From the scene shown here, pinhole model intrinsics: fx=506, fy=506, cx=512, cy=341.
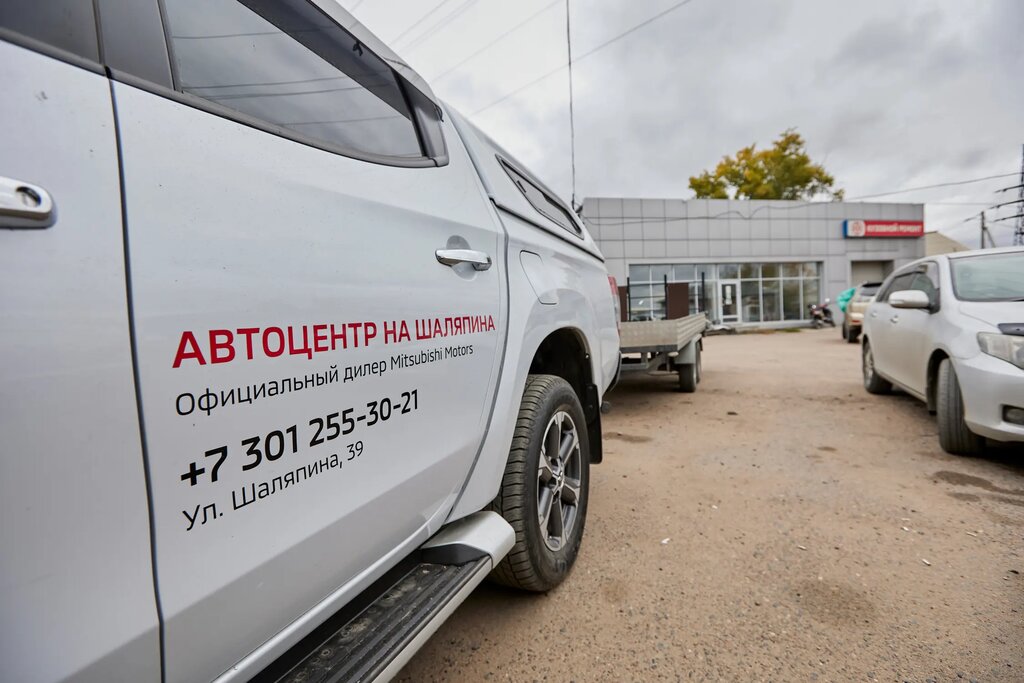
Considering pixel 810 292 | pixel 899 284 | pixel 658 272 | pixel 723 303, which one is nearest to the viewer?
pixel 899 284

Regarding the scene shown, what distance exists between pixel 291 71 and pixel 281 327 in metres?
0.66

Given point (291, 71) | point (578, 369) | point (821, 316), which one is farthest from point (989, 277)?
point (821, 316)

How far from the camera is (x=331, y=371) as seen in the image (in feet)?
3.35

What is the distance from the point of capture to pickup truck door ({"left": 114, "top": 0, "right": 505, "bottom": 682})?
2.52 feet

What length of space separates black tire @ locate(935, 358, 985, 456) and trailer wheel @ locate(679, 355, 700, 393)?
2.86m

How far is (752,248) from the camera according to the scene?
21.7 meters

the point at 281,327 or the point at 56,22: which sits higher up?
the point at 56,22

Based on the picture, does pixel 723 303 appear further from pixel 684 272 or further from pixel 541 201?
pixel 541 201

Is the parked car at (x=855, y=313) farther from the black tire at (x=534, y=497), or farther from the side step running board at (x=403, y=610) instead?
the side step running board at (x=403, y=610)

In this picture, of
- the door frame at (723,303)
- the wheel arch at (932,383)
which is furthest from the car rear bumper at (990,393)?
the door frame at (723,303)

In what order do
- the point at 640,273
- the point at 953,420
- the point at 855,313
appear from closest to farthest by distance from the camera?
the point at 953,420 → the point at 855,313 → the point at 640,273

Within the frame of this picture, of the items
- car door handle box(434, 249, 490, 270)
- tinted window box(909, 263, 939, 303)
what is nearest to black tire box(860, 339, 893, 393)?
tinted window box(909, 263, 939, 303)

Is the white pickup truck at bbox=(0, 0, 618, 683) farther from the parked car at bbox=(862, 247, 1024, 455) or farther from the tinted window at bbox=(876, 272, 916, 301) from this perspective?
the tinted window at bbox=(876, 272, 916, 301)

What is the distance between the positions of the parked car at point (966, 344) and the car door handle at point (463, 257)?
11.2ft
